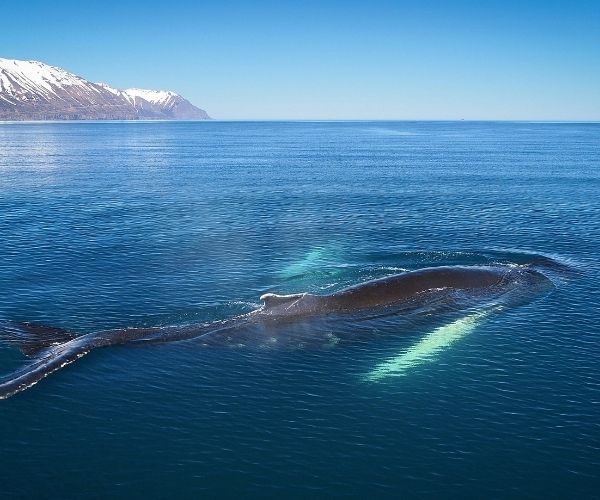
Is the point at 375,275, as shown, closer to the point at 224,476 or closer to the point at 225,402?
the point at 225,402

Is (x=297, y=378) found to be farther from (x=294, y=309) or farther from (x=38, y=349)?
(x=38, y=349)

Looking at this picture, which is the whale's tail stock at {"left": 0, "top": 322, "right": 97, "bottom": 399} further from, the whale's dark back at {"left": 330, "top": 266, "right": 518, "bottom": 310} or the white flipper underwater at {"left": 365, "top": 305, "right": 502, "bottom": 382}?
the whale's dark back at {"left": 330, "top": 266, "right": 518, "bottom": 310}

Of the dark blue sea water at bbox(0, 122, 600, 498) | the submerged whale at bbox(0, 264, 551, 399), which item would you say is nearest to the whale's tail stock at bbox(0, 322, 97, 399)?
the submerged whale at bbox(0, 264, 551, 399)

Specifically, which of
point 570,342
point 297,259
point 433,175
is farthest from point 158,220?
point 433,175

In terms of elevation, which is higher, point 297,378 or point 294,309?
point 294,309

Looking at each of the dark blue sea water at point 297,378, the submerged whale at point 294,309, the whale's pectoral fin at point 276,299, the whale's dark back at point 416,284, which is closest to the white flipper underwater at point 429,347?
the dark blue sea water at point 297,378

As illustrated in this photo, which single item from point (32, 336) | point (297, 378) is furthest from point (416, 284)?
point (32, 336)

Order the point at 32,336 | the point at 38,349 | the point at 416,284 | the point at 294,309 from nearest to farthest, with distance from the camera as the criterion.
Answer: the point at 38,349, the point at 32,336, the point at 294,309, the point at 416,284

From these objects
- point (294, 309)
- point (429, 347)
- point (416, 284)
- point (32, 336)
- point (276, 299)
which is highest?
point (416, 284)

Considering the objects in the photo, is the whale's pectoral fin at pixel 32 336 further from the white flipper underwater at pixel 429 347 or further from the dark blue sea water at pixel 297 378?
the white flipper underwater at pixel 429 347

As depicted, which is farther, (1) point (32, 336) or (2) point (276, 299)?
(2) point (276, 299)
